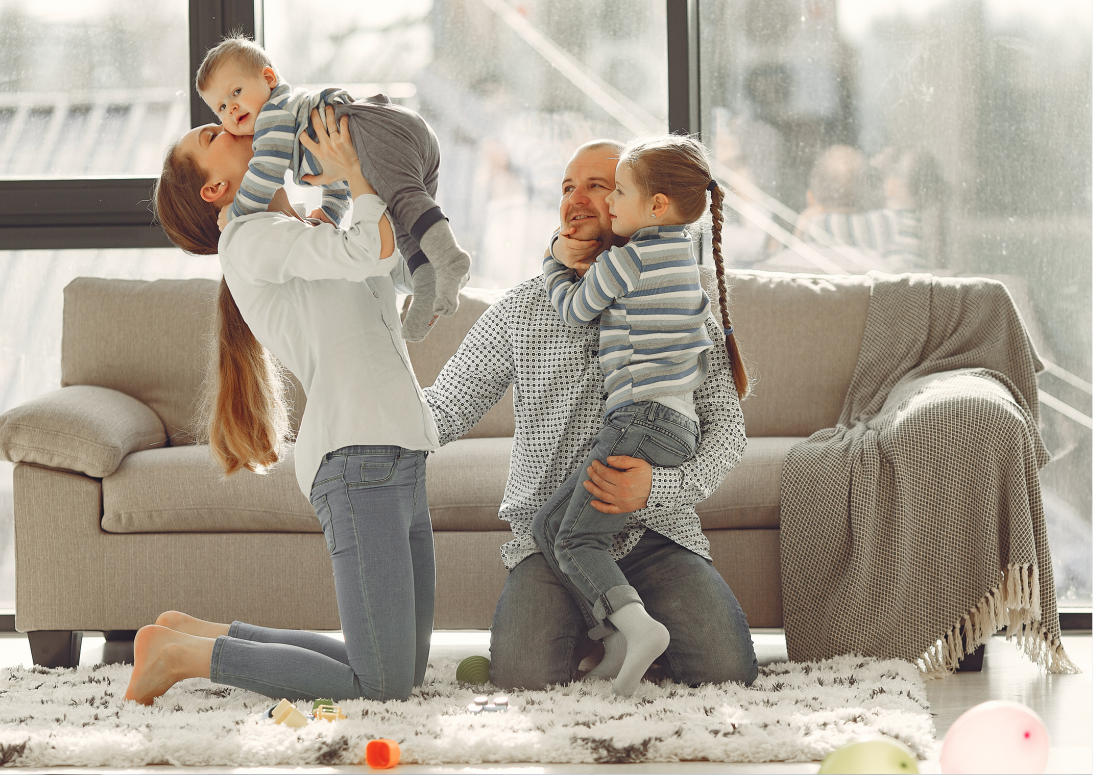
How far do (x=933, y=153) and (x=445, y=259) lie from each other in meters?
2.17

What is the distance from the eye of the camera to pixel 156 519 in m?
2.27

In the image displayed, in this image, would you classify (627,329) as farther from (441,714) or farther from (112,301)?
(112,301)

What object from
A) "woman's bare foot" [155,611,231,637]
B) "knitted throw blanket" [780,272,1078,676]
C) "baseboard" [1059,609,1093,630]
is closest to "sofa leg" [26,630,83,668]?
"woman's bare foot" [155,611,231,637]

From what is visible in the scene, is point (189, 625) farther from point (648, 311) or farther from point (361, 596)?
point (648, 311)

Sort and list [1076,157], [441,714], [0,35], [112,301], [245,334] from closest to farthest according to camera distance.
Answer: [441,714], [245,334], [112,301], [1076,157], [0,35]

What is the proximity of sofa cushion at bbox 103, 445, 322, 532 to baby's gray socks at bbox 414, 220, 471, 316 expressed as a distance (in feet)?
2.90

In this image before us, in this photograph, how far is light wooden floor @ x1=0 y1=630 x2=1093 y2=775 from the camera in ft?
4.67

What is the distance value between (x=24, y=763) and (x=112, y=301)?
1595 mm

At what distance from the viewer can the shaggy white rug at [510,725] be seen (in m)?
1.46

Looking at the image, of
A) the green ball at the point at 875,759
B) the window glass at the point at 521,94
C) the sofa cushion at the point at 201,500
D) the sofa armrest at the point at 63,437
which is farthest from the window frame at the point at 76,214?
the green ball at the point at 875,759

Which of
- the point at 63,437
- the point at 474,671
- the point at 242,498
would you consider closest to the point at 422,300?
the point at 474,671

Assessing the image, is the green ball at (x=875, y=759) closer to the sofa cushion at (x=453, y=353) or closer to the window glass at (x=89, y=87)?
the sofa cushion at (x=453, y=353)

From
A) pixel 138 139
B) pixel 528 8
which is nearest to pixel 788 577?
pixel 528 8

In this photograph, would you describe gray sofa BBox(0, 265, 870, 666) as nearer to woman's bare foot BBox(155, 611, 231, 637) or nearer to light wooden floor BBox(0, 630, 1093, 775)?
light wooden floor BBox(0, 630, 1093, 775)
